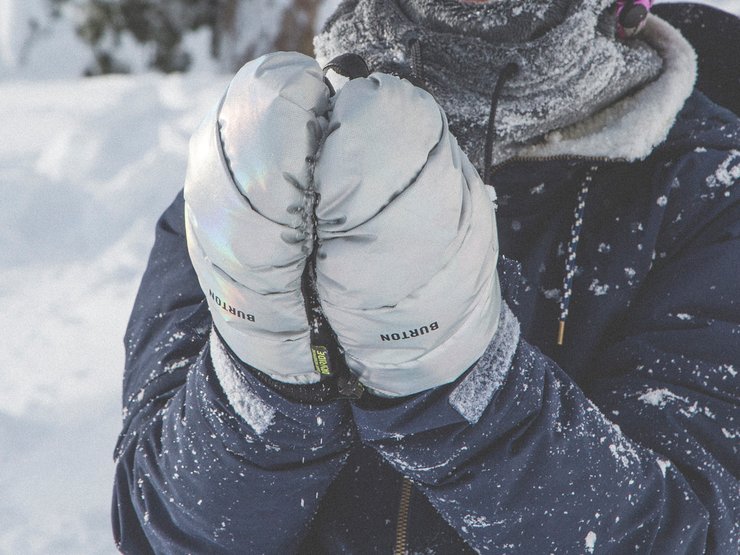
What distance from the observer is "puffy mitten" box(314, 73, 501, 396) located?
64 centimetres

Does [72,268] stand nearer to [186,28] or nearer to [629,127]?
[629,127]

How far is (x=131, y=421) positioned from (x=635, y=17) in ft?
3.19

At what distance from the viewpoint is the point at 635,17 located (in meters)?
1.13

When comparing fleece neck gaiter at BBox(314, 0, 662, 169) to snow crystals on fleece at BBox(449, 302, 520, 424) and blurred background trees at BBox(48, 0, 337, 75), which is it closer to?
snow crystals on fleece at BBox(449, 302, 520, 424)

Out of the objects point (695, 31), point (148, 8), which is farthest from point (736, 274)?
point (148, 8)

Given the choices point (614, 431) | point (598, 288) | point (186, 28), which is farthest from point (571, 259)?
point (186, 28)

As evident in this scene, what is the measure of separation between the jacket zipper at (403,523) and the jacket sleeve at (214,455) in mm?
142

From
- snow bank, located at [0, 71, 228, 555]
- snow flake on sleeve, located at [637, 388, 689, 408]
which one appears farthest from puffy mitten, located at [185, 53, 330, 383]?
snow bank, located at [0, 71, 228, 555]

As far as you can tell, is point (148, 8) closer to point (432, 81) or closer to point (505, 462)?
point (432, 81)

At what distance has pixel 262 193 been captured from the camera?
64 cm

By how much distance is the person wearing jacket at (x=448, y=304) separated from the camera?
0.66 meters

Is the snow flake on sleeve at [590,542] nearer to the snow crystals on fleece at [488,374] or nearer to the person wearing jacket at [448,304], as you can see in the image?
the person wearing jacket at [448,304]

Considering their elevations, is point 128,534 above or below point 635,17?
below

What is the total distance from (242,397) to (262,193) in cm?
26
